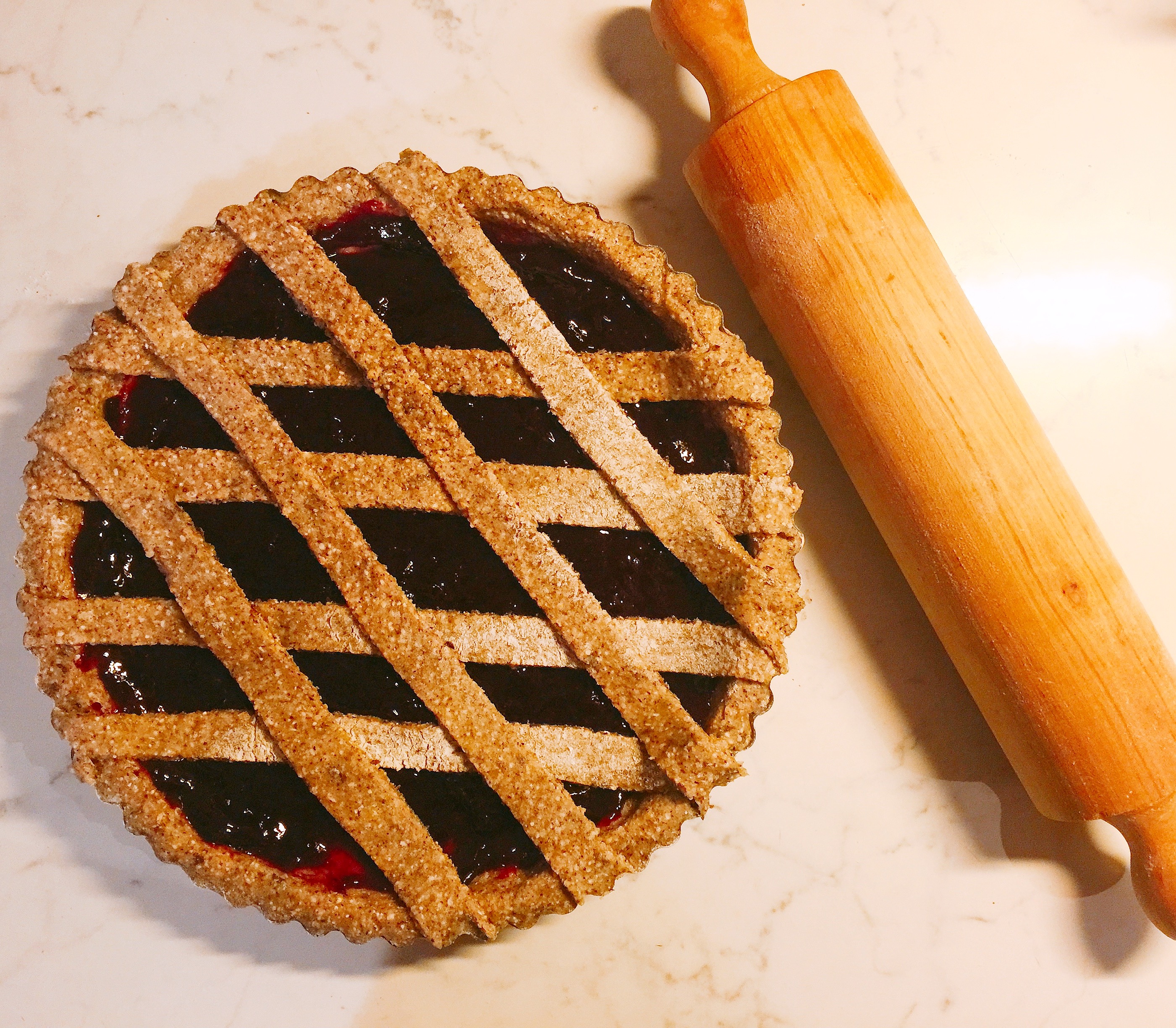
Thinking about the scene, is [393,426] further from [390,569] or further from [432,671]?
[432,671]

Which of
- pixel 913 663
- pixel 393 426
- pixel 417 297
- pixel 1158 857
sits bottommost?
pixel 1158 857

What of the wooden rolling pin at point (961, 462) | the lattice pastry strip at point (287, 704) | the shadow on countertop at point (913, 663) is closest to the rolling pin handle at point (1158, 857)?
the wooden rolling pin at point (961, 462)

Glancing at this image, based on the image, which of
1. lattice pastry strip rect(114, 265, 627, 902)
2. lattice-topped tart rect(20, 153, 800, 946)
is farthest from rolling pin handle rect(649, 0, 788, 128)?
lattice pastry strip rect(114, 265, 627, 902)

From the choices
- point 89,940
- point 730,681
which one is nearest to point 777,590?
point 730,681

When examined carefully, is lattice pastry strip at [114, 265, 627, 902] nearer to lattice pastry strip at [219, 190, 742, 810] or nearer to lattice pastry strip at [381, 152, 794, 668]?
lattice pastry strip at [219, 190, 742, 810]

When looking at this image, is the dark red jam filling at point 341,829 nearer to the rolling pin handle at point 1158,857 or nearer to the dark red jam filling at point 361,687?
the dark red jam filling at point 361,687

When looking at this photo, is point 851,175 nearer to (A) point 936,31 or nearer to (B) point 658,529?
(A) point 936,31

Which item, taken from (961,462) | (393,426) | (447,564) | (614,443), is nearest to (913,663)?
(961,462)

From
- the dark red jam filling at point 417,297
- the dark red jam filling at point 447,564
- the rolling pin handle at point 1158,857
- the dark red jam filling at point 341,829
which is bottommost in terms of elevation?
the rolling pin handle at point 1158,857
